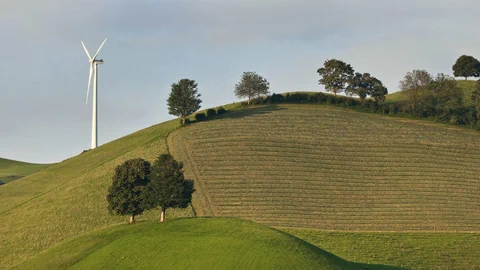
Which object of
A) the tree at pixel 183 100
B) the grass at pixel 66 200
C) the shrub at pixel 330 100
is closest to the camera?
the grass at pixel 66 200

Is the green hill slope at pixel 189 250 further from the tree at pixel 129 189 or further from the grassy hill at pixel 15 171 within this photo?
the grassy hill at pixel 15 171

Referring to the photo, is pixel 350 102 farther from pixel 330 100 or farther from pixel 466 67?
pixel 466 67

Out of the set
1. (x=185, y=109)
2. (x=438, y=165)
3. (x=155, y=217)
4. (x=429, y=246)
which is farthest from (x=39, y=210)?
(x=438, y=165)

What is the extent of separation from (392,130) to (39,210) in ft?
221

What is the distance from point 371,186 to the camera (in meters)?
116

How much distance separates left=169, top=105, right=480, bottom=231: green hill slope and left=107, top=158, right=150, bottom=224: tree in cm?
1921

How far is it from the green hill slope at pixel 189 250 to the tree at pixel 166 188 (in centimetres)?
431

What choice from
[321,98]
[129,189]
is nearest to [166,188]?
[129,189]

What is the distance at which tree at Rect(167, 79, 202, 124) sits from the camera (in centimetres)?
13725

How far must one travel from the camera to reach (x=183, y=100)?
13712cm

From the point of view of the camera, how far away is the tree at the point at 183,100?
137250mm

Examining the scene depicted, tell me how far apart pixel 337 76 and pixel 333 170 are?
48603 millimetres

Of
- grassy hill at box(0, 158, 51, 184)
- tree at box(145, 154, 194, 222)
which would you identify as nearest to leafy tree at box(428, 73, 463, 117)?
tree at box(145, 154, 194, 222)

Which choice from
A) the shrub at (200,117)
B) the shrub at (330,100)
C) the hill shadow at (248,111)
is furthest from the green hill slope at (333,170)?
the shrub at (330,100)
